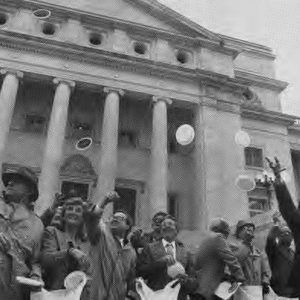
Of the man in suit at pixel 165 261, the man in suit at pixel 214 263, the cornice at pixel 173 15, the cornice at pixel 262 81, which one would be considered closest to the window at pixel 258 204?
the cornice at pixel 173 15

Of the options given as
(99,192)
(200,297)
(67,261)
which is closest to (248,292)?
(200,297)

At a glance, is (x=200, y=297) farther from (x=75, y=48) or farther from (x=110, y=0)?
(x=110, y=0)

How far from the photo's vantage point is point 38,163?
20625mm

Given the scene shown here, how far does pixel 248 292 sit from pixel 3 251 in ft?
10.5

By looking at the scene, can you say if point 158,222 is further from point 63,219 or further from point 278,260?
point 278,260

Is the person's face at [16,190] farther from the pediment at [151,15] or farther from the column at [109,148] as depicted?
the pediment at [151,15]

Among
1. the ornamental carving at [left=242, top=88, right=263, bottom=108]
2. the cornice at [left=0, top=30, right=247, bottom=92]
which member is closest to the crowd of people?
the cornice at [left=0, top=30, right=247, bottom=92]

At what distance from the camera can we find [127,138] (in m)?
22.9

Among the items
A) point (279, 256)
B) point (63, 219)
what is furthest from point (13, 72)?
point (279, 256)

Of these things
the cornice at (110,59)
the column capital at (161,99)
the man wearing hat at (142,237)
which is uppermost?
the cornice at (110,59)

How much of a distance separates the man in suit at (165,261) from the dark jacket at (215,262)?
17 centimetres

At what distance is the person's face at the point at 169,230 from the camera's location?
6.01 metres

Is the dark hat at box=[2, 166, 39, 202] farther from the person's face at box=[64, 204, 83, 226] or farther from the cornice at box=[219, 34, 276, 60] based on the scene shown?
the cornice at box=[219, 34, 276, 60]

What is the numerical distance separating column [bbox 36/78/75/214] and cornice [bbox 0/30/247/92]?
1.68 metres
